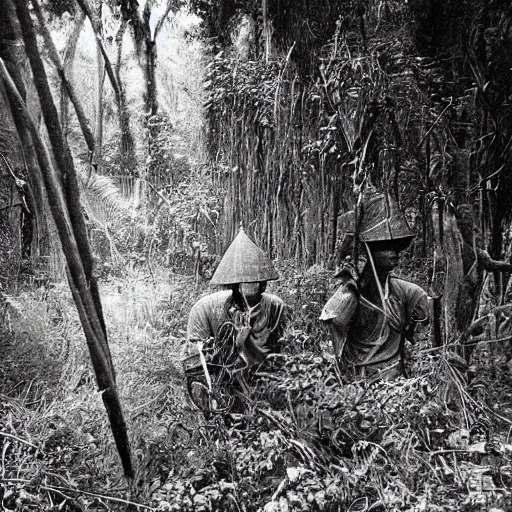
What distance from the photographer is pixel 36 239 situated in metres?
3.08

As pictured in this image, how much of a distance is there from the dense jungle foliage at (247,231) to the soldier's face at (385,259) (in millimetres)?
181

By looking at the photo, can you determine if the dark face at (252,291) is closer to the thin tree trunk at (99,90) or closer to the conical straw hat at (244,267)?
the conical straw hat at (244,267)

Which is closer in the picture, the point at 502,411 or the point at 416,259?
the point at 502,411

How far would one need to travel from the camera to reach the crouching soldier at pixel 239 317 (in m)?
3.12

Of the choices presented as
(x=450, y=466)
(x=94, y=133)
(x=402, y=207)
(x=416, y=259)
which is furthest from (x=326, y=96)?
(x=450, y=466)

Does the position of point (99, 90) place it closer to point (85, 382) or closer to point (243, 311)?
point (243, 311)

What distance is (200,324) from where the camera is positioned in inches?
124

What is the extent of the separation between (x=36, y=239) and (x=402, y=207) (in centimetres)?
205

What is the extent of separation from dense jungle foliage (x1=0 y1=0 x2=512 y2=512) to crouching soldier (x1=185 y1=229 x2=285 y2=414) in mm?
110

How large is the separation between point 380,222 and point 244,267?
79 cm

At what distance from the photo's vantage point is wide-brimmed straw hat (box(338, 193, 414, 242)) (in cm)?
317

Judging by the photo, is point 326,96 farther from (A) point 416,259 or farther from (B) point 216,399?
(B) point 216,399

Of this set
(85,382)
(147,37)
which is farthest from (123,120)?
(85,382)

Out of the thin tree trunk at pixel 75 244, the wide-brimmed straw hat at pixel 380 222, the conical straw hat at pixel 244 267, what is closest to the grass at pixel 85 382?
the thin tree trunk at pixel 75 244
